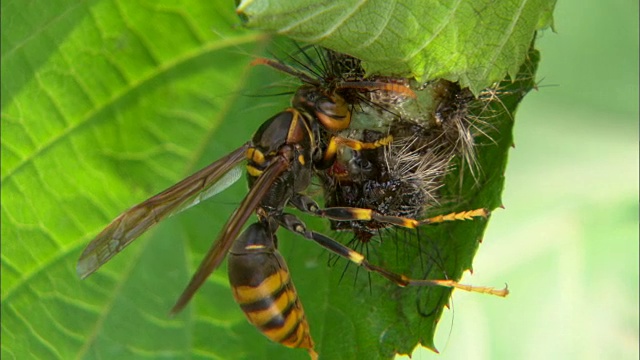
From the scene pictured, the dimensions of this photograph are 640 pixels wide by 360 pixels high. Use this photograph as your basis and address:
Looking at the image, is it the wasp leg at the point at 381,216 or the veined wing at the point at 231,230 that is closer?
the veined wing at the point at 231,230

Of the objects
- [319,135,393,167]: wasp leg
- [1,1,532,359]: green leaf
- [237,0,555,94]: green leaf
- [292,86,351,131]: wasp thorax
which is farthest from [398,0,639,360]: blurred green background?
[237,0,555,94]: green leaf

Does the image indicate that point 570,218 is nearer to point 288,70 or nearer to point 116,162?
point 288,70

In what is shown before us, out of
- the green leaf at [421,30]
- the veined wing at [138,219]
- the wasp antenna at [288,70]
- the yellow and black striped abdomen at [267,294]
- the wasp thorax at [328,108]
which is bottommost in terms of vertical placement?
the yellow and black striped abdomen at [267,294]

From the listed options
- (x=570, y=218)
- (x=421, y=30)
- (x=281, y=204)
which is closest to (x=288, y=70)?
(x=281, y=204)

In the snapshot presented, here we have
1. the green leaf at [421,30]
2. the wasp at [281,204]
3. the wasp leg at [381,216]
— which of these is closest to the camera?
the green leaf at [421,30]

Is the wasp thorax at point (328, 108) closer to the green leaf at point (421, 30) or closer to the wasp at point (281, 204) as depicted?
the wasp at point (281, 204)

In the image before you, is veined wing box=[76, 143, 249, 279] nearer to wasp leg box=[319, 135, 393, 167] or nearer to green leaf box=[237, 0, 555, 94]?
wasp leg box=[319, 135, 393, 167]

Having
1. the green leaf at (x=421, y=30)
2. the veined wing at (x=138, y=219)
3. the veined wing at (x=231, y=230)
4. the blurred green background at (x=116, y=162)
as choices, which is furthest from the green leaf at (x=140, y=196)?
the green leaf at (x=421, y=30)

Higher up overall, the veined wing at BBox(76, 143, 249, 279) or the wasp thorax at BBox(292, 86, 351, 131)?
the wasp thorax at BBox(292, 86, 351, 131)
